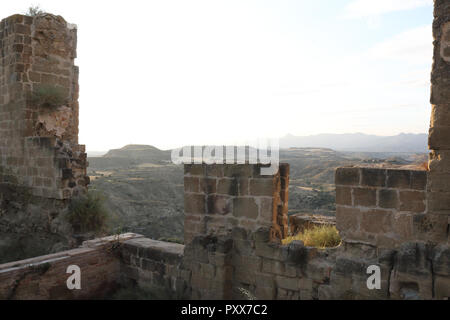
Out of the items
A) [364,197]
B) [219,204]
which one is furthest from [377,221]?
[219,204]

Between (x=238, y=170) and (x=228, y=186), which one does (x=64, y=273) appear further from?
(x=238, y=170)

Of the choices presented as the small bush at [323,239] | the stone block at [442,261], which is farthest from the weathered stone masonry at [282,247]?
the small bush at [323,239]

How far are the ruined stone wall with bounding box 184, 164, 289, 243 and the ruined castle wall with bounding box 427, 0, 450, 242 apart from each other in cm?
173

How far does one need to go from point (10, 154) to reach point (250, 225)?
6370mm

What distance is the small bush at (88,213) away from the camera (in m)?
7.36

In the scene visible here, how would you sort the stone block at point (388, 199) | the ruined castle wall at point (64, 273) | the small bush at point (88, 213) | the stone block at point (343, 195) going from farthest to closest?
the small bush at point (88, 213)
the ruined castle wall at point (64, 273)
the stone block at point (343, 195)
the stone block at point (388, 199)

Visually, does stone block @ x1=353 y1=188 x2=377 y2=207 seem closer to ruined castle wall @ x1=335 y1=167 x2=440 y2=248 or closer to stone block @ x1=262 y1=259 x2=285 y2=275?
ruined castle wall @ x1=335 y1=167 x2=440 y2=248

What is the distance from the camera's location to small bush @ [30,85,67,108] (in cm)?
794

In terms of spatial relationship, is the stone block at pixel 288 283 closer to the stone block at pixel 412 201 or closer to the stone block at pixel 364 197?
the stone block at pixel 364 197

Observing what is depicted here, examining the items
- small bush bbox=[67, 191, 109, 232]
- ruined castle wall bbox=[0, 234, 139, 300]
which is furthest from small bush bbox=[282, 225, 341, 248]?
small bush bbox=[67, 191, 109, 232]

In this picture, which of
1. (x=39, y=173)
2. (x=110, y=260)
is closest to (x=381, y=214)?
(x=110, y=260)

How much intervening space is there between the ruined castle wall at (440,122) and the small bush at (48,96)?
23.7 feet

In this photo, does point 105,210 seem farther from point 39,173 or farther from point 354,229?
point 354,229
